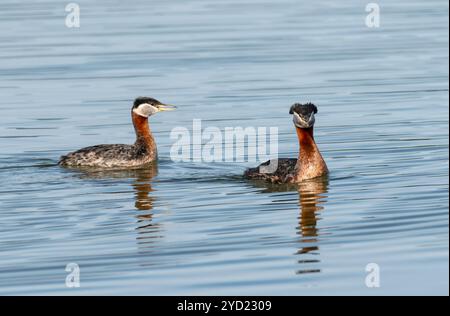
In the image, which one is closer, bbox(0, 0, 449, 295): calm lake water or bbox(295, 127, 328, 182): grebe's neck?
bbox(0, 0, 449, 295): calm lake water

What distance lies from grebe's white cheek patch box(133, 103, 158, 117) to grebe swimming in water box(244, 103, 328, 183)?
13.2ft

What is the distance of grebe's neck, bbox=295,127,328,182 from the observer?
18.0m

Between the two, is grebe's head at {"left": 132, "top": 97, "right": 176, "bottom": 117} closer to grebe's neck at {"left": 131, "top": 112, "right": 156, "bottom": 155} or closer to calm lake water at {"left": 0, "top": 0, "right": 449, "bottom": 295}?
grebe's neck at {"left": 131, "top": 112, "right": 156, "bottom": 155}

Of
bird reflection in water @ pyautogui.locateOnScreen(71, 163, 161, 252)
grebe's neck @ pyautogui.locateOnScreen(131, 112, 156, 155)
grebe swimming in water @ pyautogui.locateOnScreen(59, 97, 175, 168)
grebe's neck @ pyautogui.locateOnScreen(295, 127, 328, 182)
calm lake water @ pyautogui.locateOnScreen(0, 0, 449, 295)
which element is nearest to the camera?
calm lake water @ pyautogui.locateOnScreen(0, 0, 449, 295)

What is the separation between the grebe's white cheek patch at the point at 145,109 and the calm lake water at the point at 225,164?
27.5 inches

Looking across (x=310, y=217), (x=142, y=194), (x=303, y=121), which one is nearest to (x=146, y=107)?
(x=142, y=194)

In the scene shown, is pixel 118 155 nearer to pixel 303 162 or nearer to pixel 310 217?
pixel 303 162

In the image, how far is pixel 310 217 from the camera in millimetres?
15570

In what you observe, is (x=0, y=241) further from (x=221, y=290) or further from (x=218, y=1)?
(x=218, y=1)

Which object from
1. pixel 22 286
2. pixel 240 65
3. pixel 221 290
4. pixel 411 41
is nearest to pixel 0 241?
pixel 22 286

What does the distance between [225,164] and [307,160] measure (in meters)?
2.11

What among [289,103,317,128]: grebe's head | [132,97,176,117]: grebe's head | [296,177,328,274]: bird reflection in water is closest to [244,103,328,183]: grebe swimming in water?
[289,103,317,128]: grebe's head

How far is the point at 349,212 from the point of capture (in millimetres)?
15555

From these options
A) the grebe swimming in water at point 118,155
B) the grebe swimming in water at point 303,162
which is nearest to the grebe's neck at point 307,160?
the grebe swimming in water at point 303,162
